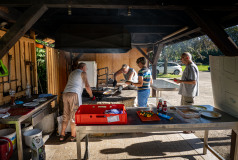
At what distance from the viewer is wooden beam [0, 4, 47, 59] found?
2.24 meters

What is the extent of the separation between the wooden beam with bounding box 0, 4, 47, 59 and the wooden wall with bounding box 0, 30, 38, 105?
3.42 ft

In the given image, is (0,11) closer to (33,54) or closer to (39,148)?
(33,54)

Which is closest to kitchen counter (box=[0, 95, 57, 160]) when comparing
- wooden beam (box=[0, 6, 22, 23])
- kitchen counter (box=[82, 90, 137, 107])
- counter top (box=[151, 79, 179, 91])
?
kitchen counter (box=[82, 90, 137, 107])

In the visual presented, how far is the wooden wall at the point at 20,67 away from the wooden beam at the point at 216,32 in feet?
11.8

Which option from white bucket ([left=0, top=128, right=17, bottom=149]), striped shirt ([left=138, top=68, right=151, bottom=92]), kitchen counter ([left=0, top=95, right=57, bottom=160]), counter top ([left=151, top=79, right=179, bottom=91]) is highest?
striped shirt ([left=138, top=68, right=151, bottom=92])

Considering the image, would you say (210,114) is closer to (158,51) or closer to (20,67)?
(20,67)

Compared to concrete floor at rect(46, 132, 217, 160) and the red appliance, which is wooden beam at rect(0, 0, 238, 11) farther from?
concrete floor at rect(46, 132, 217, 160)

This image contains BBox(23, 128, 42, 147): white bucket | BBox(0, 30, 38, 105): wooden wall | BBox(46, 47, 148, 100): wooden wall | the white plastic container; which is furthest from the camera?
BBox(46, 47, 148, 100): wooden wall

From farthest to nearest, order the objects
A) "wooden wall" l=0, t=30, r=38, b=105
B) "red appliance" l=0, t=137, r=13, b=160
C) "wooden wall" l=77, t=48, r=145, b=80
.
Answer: "wooden wall" l=77, t=48, r=145, b=80, "wooden wall" l=0, t=30, r=38, b=105, "red appliance" l=0, t=137, r=13, b=160

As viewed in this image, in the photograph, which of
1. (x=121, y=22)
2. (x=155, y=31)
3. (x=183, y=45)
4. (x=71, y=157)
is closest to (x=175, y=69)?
(x=183, y=45)

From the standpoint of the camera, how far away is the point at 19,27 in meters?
2.26

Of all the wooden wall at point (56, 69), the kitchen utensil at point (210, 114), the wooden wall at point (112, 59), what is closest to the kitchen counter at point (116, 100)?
the wooden wall at point (56, 69)

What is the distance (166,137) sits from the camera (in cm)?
377

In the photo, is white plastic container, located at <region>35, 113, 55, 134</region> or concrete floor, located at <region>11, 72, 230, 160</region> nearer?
concrete floor, located at <region>11, 72, 230, 160</region>
